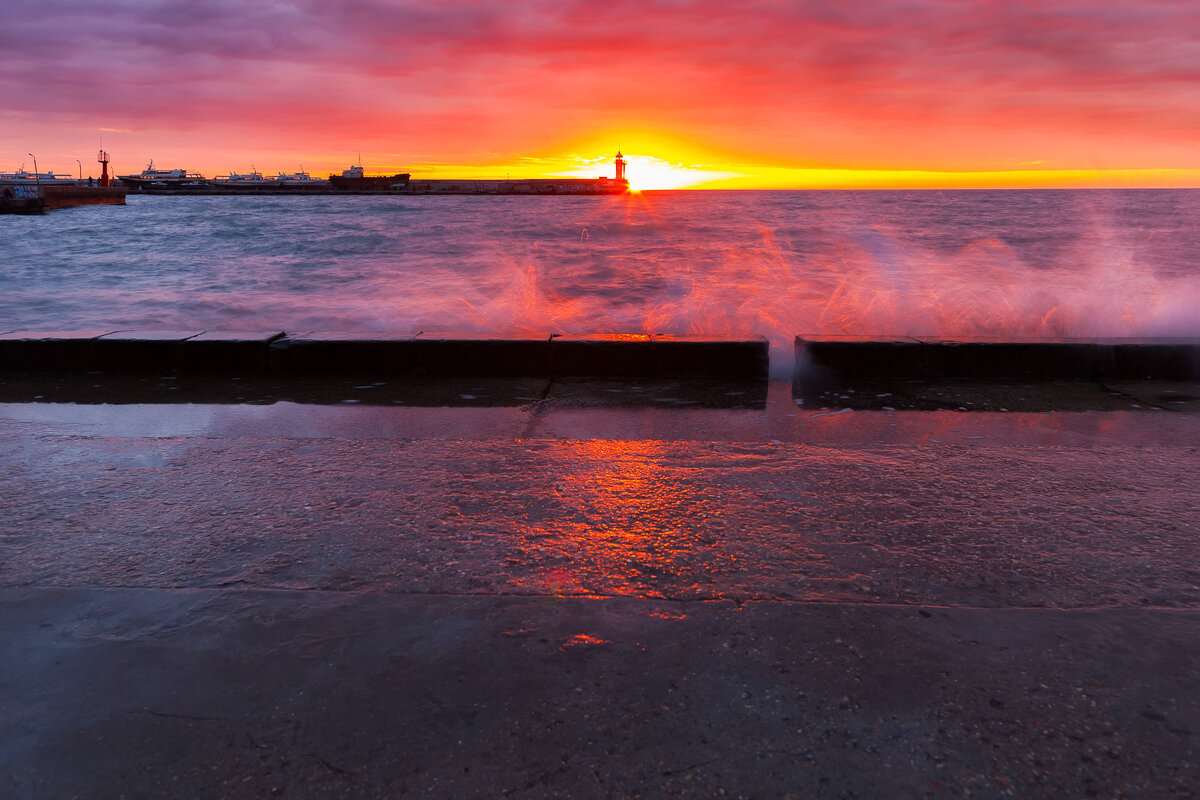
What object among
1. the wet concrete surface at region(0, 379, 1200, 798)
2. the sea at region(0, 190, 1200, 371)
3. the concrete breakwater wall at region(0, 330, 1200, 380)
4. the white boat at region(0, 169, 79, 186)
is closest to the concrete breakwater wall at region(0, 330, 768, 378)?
the concrete breakwater wall at region(0, 330, 1200, 380)

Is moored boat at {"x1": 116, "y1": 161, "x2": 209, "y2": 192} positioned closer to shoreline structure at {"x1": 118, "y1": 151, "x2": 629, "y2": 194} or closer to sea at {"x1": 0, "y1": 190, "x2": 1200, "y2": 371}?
shoreline structure at {"x1": 118, "y1": 151, "x2": 629, "y2": 194}

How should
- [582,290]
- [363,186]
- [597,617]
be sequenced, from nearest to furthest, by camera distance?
[597,617]
[582,290]
[363,186]

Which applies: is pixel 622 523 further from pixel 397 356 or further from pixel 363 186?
pixel 363 186

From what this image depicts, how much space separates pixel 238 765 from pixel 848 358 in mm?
5259

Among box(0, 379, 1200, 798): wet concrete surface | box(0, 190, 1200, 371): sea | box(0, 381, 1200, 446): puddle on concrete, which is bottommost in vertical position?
box(0, 379, 1200, 798): wet concrete surface

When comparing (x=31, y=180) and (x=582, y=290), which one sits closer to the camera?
(x=582, y=290)

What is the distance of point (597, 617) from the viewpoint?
7.77 ft

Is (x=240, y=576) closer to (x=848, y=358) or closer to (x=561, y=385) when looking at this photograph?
(x=561, y=385)

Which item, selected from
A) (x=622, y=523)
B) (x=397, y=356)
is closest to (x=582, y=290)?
(x=397, y=356)

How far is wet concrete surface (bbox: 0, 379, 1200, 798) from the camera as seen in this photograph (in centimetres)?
176

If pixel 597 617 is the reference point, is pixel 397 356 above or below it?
above

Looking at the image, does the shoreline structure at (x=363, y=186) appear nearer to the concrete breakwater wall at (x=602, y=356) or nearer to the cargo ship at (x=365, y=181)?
the cargo ship at (x=365, y=181)

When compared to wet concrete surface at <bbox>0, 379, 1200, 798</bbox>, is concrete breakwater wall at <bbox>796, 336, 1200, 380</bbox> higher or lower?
higher

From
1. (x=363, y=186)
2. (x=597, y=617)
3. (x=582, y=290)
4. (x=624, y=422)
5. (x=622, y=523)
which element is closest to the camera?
(x=597, y=617)
